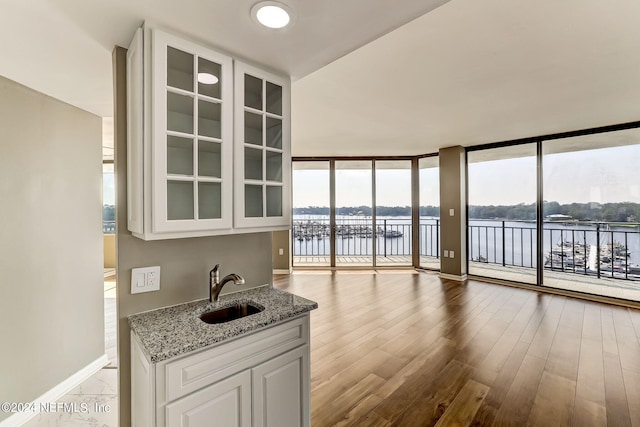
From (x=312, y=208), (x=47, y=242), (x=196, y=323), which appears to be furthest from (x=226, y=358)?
(x=312, y=208)

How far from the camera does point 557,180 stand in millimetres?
4590

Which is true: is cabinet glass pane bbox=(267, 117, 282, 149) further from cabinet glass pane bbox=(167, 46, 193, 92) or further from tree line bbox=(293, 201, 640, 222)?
tree line bbox=(293, 201, 640, 222)

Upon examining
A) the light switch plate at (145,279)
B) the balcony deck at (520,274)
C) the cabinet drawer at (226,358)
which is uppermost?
the light switch plate at (145,279)

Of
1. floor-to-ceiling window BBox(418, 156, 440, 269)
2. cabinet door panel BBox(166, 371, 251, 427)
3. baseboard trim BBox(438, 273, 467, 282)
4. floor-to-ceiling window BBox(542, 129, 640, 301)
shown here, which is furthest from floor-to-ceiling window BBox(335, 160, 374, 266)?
cabinet door panel BBox(166, 371, 251, 427)

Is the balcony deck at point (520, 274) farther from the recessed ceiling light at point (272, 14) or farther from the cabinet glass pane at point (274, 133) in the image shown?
the recessed ceiling light at point (272, 14)

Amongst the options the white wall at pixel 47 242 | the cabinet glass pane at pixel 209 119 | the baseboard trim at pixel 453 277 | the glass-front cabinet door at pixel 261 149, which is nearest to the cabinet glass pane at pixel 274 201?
the glass-front cabinet door at pixel 261 149

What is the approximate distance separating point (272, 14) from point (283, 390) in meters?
1.87

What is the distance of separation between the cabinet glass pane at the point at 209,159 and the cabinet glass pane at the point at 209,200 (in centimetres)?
6

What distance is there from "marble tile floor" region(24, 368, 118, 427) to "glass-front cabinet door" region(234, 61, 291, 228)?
1.82m

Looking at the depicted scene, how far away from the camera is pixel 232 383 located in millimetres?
1306

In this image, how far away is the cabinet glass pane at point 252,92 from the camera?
5.37 ft

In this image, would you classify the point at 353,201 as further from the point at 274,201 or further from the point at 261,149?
the point at 261,149

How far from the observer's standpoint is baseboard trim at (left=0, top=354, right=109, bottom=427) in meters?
1.88

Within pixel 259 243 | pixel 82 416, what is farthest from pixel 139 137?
pixel 82 416
